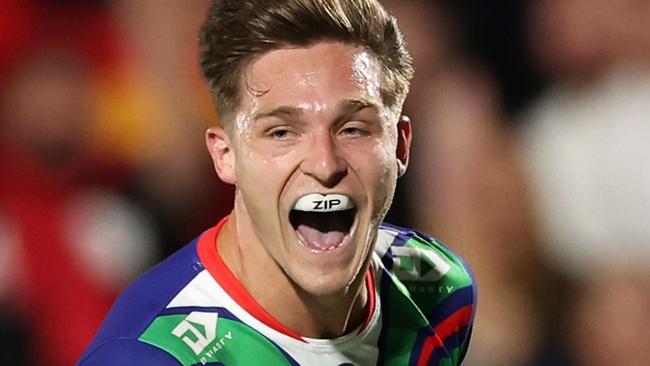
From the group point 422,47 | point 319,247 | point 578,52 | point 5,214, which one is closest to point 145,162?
point 5,214

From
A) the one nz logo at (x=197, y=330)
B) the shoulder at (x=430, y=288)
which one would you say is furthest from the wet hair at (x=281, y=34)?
the shoulder at (x=430, y=288)

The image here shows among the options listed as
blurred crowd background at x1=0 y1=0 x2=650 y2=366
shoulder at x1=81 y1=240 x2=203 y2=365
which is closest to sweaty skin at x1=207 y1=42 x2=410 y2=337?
shoulder at x1=81 y1=240 x2=203 y2=365

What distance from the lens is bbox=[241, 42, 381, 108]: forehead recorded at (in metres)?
2.35

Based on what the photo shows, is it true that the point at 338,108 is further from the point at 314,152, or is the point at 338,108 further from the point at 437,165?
the point at 437,165

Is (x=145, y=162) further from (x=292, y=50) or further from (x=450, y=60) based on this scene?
(x=292, y=50)

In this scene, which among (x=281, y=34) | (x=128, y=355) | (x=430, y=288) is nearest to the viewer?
(x=128, y=355)

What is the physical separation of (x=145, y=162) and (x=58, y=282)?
510mm

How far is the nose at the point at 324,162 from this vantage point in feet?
7.66

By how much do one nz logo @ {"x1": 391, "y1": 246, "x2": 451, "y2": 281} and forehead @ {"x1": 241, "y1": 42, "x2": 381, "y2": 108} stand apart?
61 centimetres

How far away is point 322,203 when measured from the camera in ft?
7.85

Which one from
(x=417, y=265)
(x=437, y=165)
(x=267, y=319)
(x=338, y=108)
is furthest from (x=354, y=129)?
(x=437, y=165)

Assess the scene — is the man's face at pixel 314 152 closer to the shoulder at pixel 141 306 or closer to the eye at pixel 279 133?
the eye at pixel 279 133

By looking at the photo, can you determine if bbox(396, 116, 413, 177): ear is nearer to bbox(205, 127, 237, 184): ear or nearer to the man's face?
the man's face

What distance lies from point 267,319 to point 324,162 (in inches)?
14.5
